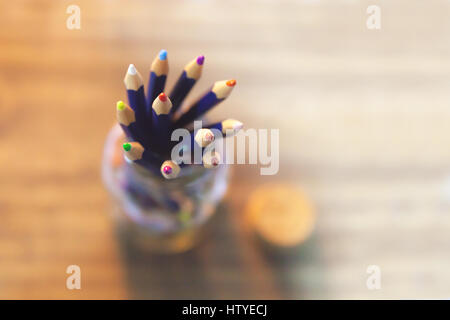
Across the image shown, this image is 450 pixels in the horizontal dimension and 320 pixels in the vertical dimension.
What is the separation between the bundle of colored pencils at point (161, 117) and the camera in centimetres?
40

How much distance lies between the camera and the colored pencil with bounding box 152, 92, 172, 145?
386 millimetres

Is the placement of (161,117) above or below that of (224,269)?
above

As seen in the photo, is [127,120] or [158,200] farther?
[158,200]

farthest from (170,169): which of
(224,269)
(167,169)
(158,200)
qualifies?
(224,269)

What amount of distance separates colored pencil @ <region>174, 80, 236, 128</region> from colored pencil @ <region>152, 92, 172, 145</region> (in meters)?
0.02

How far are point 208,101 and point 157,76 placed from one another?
52 mm

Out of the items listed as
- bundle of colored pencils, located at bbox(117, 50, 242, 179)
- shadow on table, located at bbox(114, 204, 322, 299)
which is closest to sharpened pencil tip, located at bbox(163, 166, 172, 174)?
bundle of colored pencils, located at bbox(117, 50, 242, 179)

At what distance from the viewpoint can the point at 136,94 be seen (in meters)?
0.41

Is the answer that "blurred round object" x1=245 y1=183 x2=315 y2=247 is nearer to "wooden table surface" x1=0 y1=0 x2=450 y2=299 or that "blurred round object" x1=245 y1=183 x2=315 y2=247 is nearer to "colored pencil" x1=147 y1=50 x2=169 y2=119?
"wooden table surface" x1=0 y1=0 x2=450 y2=299

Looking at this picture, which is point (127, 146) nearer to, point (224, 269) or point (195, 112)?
point (195, 112)

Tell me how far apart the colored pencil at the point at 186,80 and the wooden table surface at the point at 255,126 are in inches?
6.7

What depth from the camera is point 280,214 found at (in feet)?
1.95
